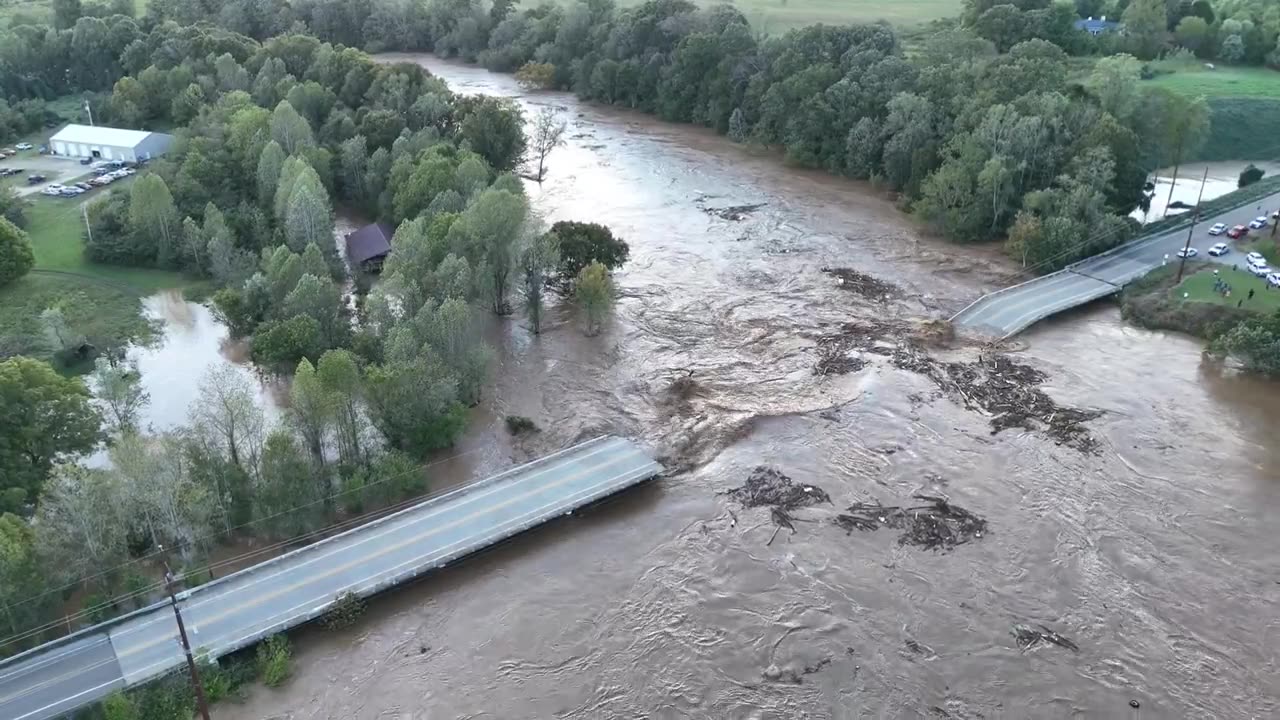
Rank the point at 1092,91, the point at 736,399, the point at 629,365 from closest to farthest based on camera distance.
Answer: the point at 736,399, the point at 629,365, the point at 1092,91

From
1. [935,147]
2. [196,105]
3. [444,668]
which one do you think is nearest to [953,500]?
[444,668]

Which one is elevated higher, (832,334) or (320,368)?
(320,368)

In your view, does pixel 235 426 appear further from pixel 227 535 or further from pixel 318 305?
pixel 318 305

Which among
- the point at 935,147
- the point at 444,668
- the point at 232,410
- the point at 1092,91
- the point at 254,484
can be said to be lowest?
the point at 444,668

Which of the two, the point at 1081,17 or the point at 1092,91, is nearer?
the point at 1092,91

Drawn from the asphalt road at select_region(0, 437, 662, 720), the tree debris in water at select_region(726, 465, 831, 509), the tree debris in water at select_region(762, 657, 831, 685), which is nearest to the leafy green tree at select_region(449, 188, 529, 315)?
the asphalt road at select_region(0, 437, 662, 720)

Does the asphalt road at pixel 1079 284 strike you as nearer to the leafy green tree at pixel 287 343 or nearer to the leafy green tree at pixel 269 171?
the leafy green tree at pixel 287 343

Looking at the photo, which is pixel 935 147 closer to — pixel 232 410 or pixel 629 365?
pixel 629 365

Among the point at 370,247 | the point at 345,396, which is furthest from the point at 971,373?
the point at 370,247
